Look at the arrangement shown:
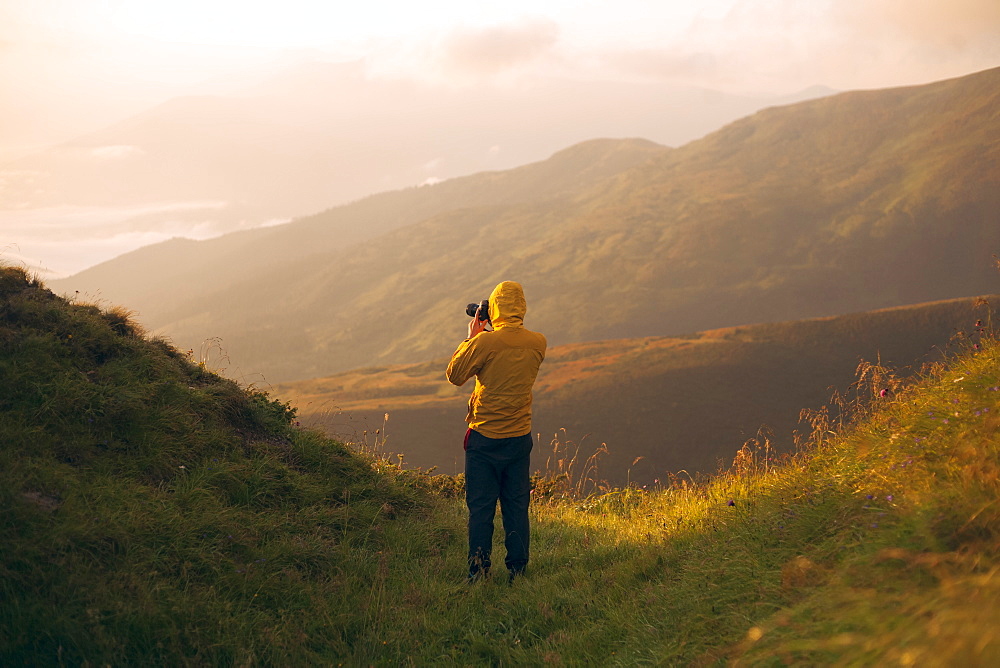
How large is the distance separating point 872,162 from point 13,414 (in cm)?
7548

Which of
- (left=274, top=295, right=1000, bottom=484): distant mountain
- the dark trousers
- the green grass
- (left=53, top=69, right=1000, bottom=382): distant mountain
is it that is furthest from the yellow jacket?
(left=53, top=69, right=1000, bottom=382): distant mountain

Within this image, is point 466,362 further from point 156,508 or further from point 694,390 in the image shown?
point 694,390

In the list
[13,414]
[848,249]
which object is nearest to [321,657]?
[13,414]

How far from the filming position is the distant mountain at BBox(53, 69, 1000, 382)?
53062mm

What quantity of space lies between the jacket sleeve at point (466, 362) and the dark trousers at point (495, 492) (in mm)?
438

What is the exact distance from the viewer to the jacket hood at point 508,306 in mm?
4984

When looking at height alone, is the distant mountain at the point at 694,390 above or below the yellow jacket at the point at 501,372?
below

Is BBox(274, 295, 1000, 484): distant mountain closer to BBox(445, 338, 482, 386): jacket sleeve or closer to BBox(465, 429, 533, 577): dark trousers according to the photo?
BBox(465, 429, 533, 577): dark trousers

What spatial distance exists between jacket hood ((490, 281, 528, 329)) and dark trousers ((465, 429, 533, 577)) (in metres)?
Answer: 0.85

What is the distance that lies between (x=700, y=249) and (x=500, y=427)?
6458 cm

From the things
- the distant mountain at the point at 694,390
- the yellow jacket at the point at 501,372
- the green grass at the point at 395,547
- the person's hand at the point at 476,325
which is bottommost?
the distant mountain at the point at 694,390

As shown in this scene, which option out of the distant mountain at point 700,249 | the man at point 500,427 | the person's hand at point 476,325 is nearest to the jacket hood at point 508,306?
the man at point 500,427

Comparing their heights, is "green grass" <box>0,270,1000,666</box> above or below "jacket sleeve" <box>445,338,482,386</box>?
below

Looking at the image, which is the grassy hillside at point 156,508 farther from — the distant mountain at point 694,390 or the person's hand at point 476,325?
the distant mountain at point 694,390
